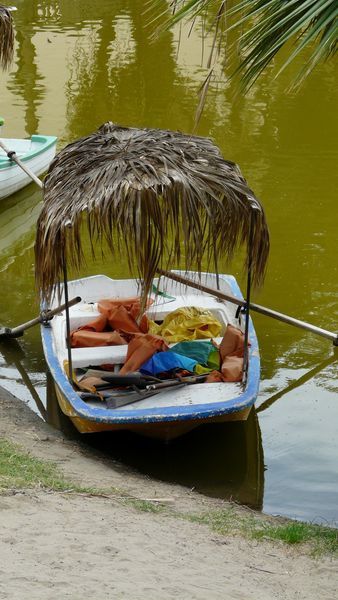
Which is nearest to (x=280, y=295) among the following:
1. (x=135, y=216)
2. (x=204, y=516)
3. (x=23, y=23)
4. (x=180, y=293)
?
(x=180, y=293)

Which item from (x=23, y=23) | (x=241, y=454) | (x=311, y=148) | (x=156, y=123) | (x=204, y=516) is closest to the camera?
(x=204, y=516)

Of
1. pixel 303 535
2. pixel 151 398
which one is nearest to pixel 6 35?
pixel 151 398

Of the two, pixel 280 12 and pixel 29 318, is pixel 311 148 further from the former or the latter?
pixel 280 12

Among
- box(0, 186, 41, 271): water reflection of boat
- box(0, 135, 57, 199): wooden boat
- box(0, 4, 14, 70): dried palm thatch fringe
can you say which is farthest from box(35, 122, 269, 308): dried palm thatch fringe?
box(0, 135, 57, 199): wooden boat

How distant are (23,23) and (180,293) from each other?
15.2m

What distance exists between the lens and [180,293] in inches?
368

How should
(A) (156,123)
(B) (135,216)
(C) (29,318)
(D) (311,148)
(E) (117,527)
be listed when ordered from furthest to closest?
(A) (156,123) < (D) (311,148) < (C) (29,318) < (B) (135,216) < (E) (117,527)

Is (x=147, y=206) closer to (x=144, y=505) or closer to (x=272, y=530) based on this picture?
(x=144, y=505)

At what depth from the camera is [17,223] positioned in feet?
42.9

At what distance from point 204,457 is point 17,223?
→ 6211 mm

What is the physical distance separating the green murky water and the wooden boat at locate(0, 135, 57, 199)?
0.36 m

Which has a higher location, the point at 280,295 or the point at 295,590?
the point at 295,590

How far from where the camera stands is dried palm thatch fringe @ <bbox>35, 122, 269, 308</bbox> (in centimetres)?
687

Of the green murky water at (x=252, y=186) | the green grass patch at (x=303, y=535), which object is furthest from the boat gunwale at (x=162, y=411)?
the green grass patch at (x=303, y=535)
